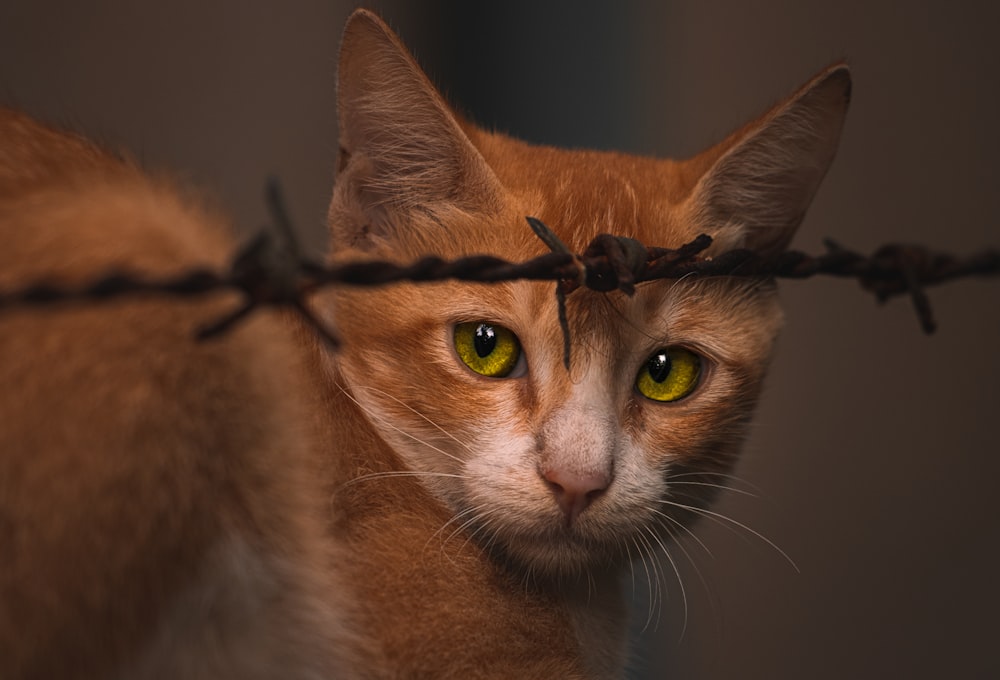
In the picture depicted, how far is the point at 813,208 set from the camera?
2.38 meters

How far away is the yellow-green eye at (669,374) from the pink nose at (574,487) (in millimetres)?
173

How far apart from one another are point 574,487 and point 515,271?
0.40 metres

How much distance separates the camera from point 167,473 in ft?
2.30

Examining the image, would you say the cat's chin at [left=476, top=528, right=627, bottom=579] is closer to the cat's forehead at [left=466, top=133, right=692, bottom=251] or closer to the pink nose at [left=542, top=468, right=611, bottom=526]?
the pink nose at [left=542, top=468, right=611, bottom=526]

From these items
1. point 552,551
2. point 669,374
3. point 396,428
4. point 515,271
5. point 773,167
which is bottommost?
point 552,551

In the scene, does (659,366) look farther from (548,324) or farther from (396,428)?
(396,428)

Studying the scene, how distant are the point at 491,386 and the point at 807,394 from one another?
1.48 m

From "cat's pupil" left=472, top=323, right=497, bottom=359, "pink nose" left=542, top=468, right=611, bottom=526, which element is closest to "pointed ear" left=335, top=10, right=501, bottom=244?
"cat's pupil" left=472, top=323, right=497, bottom=359

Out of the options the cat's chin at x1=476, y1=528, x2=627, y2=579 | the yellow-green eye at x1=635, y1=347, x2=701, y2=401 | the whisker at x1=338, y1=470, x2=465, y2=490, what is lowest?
the cat's chin at x1=476, y1=528, x2=627, y2=579

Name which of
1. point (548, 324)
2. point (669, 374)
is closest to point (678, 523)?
point (669, 374)

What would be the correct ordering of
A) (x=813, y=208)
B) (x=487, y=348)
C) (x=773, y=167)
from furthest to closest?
1. (x=813, y=208)
2. (x=773, y=167)
3. (x=487, y=348)

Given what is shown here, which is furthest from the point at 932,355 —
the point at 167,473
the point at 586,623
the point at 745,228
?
the point at 167,473

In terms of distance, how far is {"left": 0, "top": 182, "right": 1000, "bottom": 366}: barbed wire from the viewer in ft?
1.90

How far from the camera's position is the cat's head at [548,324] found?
3.71 ft
